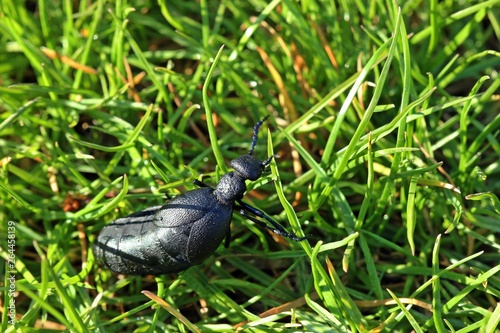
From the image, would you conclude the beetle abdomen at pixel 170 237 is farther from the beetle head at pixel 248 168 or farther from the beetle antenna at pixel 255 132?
the beetle antenna at pixel 255 132

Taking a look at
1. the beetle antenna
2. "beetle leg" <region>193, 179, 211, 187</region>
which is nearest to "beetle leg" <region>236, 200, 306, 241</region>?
"beetle leg" <region>193, 179, 211, 187</region>

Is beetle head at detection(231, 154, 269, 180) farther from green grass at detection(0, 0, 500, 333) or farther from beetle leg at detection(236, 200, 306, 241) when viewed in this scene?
beetle leg at detection(236, 200, 306, 241)

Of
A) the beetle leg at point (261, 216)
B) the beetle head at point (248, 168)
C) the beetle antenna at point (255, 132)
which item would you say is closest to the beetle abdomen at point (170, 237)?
the beetle leg at point (261, 216)

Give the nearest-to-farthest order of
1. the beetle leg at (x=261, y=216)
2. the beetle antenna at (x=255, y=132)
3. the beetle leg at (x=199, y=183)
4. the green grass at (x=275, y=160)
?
the green grass at (x=275, y=160)
the beetle leg at (x=261, y=216)
the beetle leg at (x=199, y=183)
the beetle antenna at (x=255, y=132)

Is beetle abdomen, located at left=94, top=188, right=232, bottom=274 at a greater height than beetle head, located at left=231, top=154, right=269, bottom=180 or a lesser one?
lesser

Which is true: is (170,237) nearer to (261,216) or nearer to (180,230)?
(180,230)

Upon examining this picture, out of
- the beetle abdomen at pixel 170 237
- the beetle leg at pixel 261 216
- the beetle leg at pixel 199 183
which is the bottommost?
the beetle leg at pixel 261 216

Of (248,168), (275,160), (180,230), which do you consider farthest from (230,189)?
(275,160)

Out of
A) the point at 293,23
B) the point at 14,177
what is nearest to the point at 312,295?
the point at 293,23
